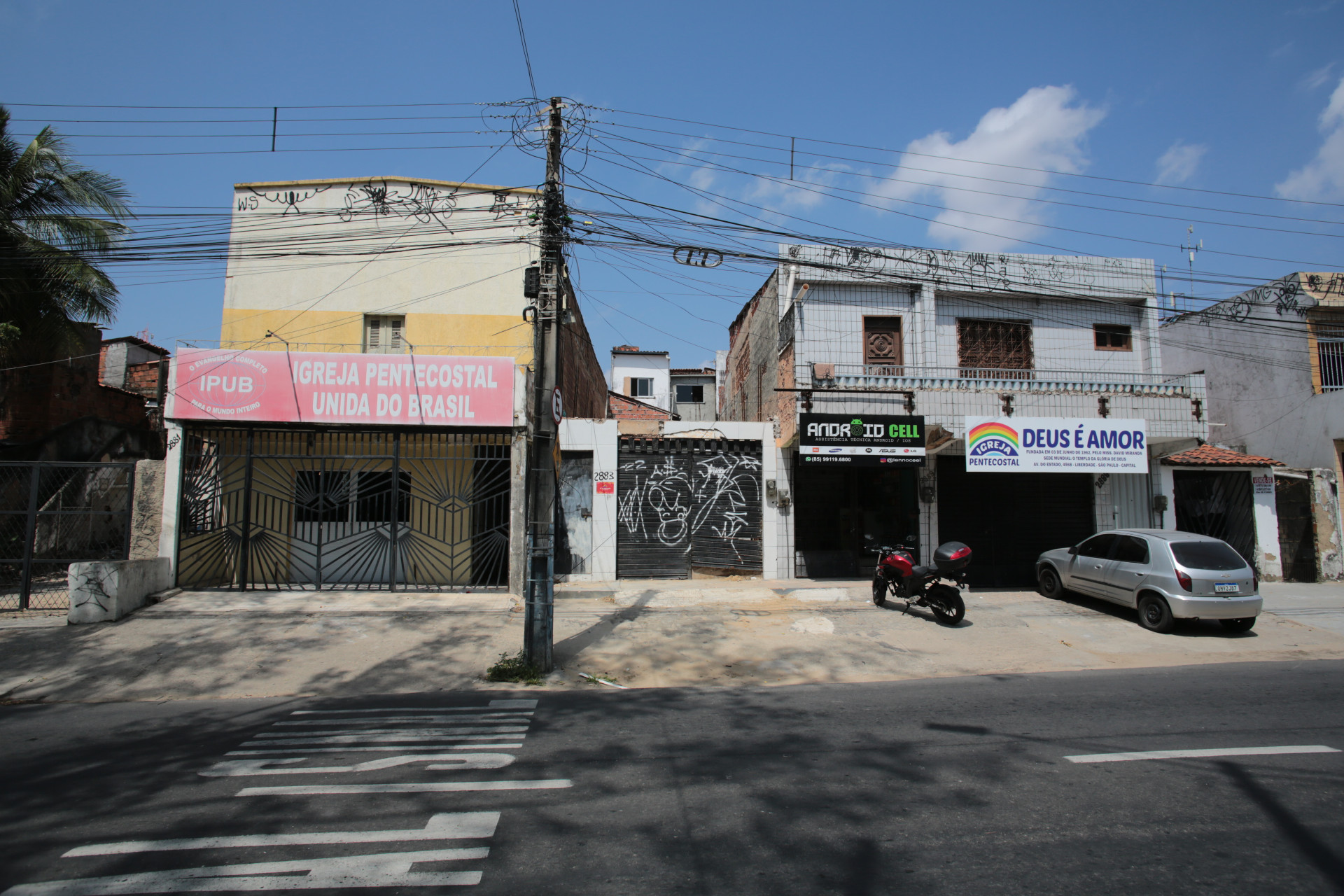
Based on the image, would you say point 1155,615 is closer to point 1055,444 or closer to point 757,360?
point 1055,444

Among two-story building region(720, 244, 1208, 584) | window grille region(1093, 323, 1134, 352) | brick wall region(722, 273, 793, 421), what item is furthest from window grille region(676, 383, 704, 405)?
window grille region(1093, 323, 1134, 352)

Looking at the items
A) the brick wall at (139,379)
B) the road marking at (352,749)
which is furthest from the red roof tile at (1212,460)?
the brick wall at (139,379)

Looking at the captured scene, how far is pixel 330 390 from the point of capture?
10992mm

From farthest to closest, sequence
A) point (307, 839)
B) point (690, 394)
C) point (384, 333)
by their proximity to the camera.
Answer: point (690, 394), point (384, 333), point (307, 839)

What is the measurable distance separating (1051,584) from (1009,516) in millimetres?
2215

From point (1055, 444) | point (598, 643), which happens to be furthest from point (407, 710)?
point (1055, 444)

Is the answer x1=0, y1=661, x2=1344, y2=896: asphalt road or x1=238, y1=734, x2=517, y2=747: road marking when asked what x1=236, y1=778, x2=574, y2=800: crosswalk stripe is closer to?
x1=0, y1=661, x2=1344, y2=896: asphalt road

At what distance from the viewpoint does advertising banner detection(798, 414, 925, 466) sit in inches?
470

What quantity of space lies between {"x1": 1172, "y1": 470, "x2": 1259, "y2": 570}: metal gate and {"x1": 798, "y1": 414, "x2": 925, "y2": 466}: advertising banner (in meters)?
6.72

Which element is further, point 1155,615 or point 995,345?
point 995,345

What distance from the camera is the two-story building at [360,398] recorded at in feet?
36.0

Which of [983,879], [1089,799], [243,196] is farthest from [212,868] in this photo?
[243,196]

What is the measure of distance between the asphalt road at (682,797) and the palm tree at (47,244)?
9573 millimetres

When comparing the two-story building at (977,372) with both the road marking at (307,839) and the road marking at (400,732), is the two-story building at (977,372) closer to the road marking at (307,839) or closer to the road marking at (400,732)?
the road marking at (400,732)
